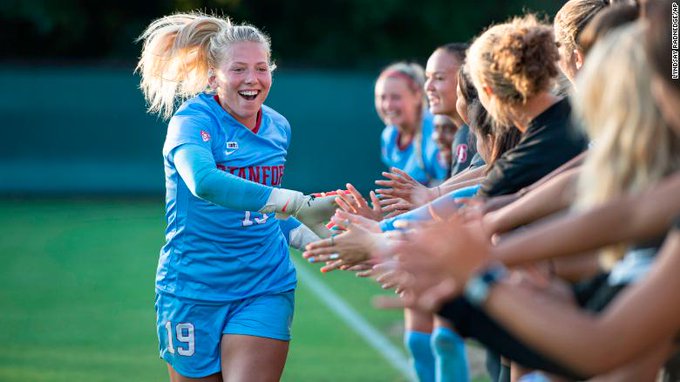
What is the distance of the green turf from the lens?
24.8 ft

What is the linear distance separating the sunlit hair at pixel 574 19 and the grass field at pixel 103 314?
3.18 metres

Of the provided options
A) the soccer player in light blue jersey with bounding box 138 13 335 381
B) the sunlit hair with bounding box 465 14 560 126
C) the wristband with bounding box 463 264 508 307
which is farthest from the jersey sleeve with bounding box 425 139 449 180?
the wristband with bounding box 463 264 508 307

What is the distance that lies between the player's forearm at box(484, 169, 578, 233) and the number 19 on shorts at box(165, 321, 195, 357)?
1.75 m

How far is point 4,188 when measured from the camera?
1947 centimetres

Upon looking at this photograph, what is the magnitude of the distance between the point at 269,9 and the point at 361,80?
21.1 ft

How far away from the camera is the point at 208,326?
194 inches

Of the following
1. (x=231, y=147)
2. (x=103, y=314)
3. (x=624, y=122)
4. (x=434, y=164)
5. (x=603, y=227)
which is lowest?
(x=103, y=314)

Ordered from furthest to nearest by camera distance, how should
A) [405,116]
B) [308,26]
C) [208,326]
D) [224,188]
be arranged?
1. [308,26]
2. [405,116]
3. [208,326]
4. [224,188]

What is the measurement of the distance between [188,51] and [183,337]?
1.41 metres

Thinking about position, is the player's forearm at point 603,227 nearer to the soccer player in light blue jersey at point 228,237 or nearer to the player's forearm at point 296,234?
the soccer player in light blue jersey at point 228,237

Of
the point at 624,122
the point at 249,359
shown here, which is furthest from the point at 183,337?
the point at 624,122

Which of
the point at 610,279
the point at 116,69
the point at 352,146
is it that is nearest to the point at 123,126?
the point at 116,69

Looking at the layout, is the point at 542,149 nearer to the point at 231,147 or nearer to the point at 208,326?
the point at 231,147

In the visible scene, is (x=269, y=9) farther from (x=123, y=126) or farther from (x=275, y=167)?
(x=275, y=167)
